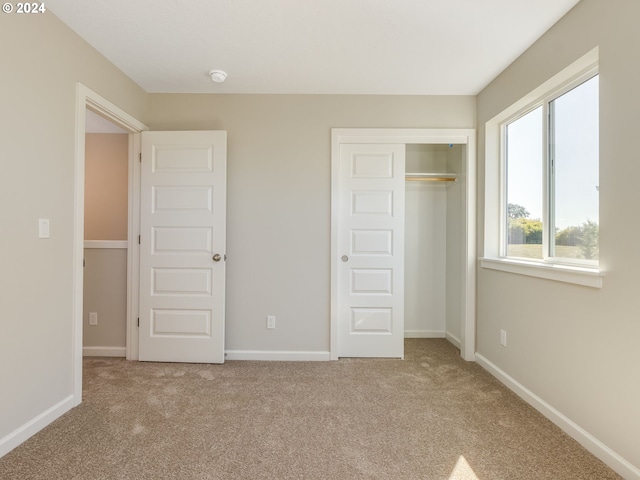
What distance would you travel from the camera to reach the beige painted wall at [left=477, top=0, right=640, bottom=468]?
5.13 feet

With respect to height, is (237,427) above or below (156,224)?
below

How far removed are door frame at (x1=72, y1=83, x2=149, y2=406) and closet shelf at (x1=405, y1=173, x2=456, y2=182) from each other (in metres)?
2.69

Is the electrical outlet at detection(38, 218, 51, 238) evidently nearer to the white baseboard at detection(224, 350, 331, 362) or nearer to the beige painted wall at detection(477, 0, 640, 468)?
the white baseboard at detection(224, 350, 331, 362)

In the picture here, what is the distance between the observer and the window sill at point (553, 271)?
1.75 m

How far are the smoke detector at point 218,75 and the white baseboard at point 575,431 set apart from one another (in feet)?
10.8

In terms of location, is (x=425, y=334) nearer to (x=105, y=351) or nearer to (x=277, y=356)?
(x=277, y=356)

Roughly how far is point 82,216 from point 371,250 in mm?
2337

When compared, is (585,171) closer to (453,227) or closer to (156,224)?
(453,227)

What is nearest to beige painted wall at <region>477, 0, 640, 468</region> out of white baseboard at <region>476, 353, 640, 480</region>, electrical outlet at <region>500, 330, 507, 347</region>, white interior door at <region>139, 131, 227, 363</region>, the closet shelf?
white baseboard at <region>476, 353, 640, 480</region>

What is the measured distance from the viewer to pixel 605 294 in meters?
1.70

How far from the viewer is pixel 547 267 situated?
2088mm

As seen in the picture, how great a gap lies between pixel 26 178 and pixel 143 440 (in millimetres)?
1614

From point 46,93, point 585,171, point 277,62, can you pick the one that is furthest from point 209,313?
point 585,171

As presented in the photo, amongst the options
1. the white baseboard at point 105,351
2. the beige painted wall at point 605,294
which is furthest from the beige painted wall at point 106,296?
the beige painted wall at point 605,294
